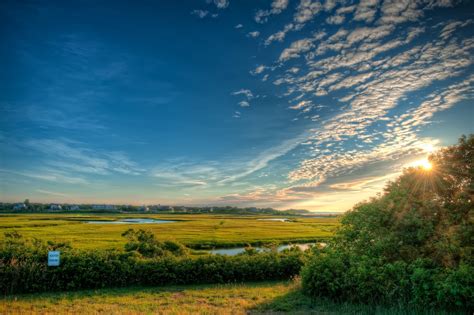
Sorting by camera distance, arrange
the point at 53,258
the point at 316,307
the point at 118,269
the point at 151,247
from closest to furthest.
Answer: the point at 316,307, the point at 53,258, the point at 118,269, the point at 151,247

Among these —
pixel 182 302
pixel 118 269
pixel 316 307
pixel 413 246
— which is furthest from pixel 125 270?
pixel 413 246

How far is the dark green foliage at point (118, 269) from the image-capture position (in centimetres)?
1395

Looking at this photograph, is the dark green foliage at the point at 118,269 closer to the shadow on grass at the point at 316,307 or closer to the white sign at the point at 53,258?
the white sign at the point at 53,258

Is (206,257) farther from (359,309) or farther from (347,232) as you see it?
(359,309)

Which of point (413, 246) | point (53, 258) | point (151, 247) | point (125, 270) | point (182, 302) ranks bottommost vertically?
point (182, 302)

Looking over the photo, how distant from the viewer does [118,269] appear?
604 inches

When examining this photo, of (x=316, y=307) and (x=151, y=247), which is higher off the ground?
(x=151, y=247)

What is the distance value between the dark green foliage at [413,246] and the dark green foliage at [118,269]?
520cm

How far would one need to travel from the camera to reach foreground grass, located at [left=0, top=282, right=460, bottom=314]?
10008 millimetres

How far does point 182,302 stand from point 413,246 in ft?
29.2

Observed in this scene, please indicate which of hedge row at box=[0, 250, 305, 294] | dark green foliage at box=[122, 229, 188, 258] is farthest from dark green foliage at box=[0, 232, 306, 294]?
dark green foliage at box=[122, 229, 188, 258]

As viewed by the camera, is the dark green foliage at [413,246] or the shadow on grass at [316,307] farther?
the dark green foliage at [413,246]

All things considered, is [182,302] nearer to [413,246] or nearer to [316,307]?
[316,307]

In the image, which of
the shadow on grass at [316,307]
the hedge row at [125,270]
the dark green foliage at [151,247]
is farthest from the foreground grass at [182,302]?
the dark green foliage at [151,247]
